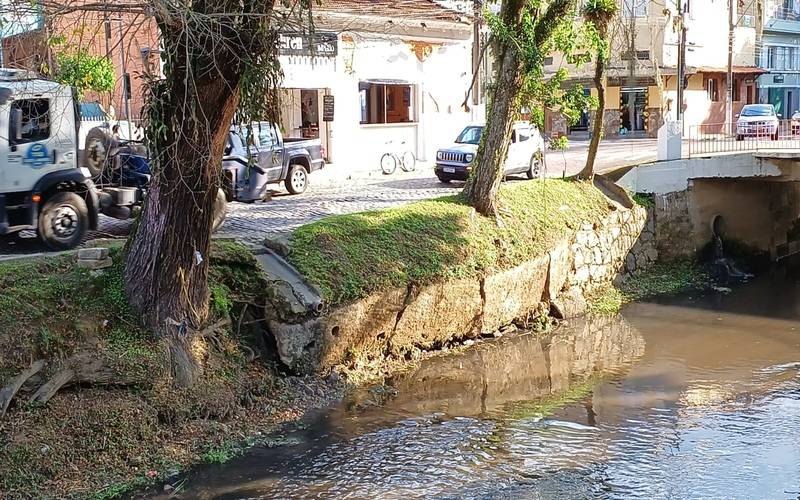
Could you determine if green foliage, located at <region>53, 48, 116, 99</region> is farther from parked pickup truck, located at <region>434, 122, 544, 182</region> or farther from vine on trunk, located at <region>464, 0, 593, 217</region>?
→ parked pickup truck, located at <region>434, 122, 544, 182</region>

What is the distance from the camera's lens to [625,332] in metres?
15.8

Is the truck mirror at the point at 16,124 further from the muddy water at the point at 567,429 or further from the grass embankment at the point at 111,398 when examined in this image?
the muddy water at the point at 567,429

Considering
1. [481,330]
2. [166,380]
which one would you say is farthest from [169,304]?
[481,330]

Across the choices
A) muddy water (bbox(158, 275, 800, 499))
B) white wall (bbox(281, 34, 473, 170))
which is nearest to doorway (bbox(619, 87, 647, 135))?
white wall (bbox(281, 34, 473, 170))

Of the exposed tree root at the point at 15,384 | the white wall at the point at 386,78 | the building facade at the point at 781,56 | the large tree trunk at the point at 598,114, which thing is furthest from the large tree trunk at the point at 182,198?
the building facade at the point at 781,56

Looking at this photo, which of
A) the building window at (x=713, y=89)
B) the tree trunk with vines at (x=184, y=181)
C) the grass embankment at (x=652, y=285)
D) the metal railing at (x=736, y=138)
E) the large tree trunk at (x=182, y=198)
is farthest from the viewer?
the building window at (x=713, y=89)

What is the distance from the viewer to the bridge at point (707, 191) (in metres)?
20.5

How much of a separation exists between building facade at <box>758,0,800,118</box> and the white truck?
134 ft

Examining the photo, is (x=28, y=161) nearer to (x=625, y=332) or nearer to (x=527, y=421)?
(x=527, y=421)

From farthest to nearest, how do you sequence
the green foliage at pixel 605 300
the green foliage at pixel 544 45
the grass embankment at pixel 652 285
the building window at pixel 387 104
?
the building window at pixel 387 104 → the grass embankment at pixel 652 285 → the green foliage at pixel 605 300 → the green foliage at pixel 544 45

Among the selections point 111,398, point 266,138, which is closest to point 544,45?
Result: point 266,138

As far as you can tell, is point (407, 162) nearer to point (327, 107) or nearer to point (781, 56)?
point (327, 107)

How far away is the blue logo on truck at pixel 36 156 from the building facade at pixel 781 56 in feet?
135

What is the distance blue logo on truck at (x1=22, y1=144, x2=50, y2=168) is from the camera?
1217 centimetres
